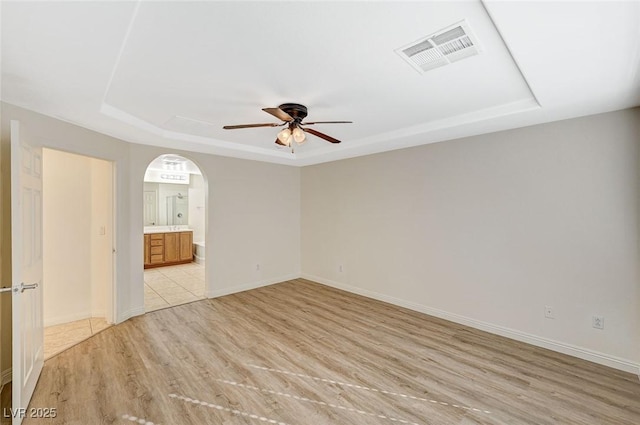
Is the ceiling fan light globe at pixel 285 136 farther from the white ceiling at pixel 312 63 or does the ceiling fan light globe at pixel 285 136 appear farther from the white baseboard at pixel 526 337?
the white baseboard at pixel 526 337

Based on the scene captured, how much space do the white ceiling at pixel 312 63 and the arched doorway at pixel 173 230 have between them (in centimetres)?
302

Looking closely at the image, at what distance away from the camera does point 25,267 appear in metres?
2.06

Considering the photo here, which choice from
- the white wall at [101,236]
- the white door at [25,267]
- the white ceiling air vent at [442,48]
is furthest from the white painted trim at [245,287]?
the white ceiling air vent at [442,48]

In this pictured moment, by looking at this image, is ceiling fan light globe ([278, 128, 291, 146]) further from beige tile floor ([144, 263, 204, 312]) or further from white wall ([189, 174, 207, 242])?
white wall ([189, 174, 207, 242])

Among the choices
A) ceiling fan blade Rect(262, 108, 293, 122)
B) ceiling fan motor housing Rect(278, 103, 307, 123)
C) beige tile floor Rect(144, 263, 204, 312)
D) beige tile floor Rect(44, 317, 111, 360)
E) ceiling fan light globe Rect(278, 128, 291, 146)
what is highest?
ceiling fan motor housing Rect(278, 103, 307, 123)

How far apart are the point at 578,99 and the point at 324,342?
342 cm

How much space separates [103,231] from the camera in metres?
3.79

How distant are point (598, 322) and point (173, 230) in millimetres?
8203

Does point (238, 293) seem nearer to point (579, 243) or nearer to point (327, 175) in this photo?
point (327, 175)

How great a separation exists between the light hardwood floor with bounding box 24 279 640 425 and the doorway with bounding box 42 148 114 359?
62 centimetres

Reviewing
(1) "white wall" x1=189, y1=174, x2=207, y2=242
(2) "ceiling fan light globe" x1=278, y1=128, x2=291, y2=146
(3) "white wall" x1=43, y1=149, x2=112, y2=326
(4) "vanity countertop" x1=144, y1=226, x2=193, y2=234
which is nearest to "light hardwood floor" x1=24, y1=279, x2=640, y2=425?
(3) "white wall" x1=43, y1=149, x2=112, y2=326

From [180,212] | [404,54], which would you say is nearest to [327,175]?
[404,54]

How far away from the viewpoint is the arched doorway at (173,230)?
5.47 metres

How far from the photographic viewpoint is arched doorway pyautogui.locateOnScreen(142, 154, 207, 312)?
5474mm
